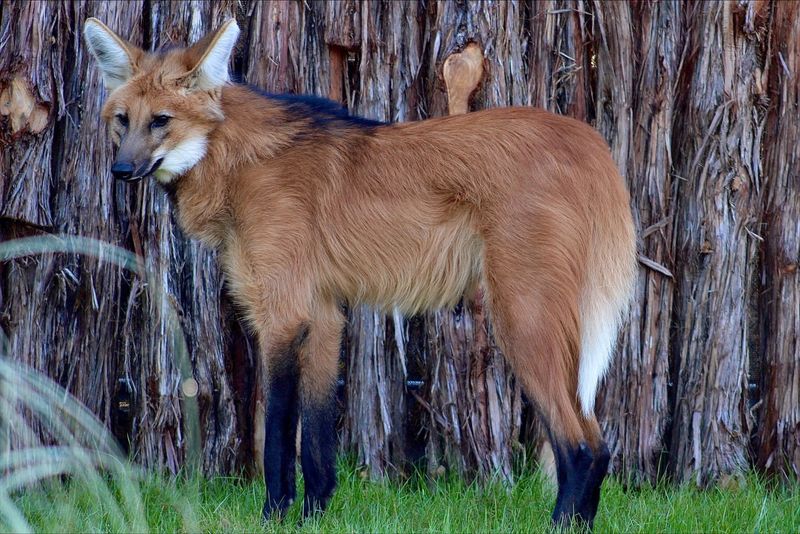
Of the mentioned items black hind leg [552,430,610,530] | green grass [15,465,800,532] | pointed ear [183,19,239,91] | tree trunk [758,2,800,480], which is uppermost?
pointed ear [183,19,239,91]

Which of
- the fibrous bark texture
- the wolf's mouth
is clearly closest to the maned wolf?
the wolf's mouth

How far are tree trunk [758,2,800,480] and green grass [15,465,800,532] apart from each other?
0.26m

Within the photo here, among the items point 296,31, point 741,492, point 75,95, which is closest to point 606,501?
point 741,492

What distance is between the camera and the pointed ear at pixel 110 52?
3355 mm

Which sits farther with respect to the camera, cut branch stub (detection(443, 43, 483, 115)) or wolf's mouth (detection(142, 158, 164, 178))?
cut branch stub (detection(443, 43, 483, 115))

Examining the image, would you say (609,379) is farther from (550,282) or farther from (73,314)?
(73,314)

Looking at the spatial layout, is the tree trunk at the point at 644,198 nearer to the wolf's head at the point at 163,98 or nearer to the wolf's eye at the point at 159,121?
the wolf's head at the point at 163,98

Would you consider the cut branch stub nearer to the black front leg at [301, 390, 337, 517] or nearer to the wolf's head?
the wolf's head

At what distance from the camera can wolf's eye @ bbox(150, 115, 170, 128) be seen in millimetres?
3367

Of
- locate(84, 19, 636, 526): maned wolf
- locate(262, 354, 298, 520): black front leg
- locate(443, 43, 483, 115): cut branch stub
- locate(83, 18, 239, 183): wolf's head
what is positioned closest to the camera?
locate(84, 19, 636, 526): maned wolf

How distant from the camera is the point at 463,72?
389cm

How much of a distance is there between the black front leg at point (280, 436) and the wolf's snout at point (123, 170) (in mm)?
936

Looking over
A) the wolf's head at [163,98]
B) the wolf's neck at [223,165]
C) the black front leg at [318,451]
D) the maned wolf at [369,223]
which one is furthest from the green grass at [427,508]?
the wolf's head at [163,98]

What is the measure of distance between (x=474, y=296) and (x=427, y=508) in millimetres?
1025
